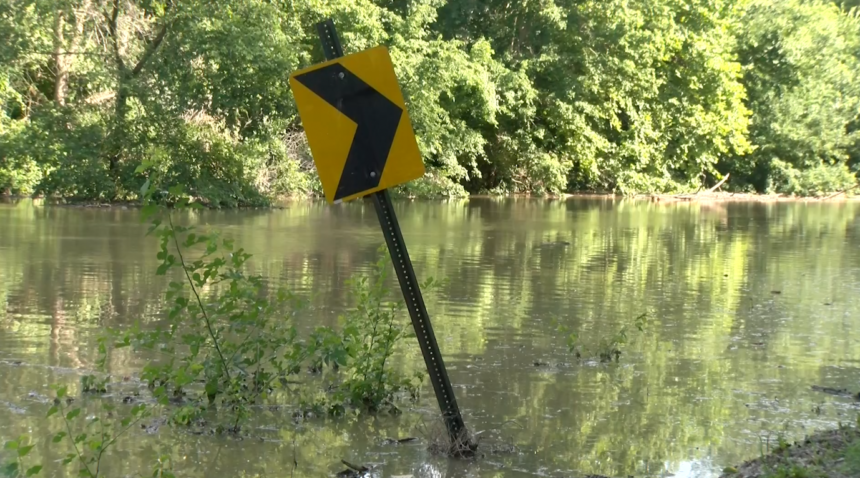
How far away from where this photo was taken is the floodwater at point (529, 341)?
5.53 metres

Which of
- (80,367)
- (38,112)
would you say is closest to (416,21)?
(38,112)

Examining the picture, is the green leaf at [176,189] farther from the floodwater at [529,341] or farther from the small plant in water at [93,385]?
the small plant in water at [93,385]

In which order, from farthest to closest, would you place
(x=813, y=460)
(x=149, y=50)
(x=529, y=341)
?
(x=149, y=50), (x=529, y=341), (x=813, y=460)

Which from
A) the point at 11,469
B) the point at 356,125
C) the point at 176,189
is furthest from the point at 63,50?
the point at 11,469

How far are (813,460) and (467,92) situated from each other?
106 feet

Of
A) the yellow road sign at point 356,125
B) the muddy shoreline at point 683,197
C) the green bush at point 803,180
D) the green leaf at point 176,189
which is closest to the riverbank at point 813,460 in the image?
the yellow road sign at point 356,125

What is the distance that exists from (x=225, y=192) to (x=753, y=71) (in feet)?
103

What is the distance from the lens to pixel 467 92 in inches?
1426

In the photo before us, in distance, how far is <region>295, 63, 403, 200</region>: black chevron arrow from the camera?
509 centimetres

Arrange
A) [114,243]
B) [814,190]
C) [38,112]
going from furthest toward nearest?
1. [814,190]
2. [38,112]
3. [114,243]

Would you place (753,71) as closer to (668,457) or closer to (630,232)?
(630,232)

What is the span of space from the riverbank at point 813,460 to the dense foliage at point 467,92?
19.0 m

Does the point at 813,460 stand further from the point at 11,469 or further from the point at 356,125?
the point at 11,469

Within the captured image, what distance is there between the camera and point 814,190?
154 ft
